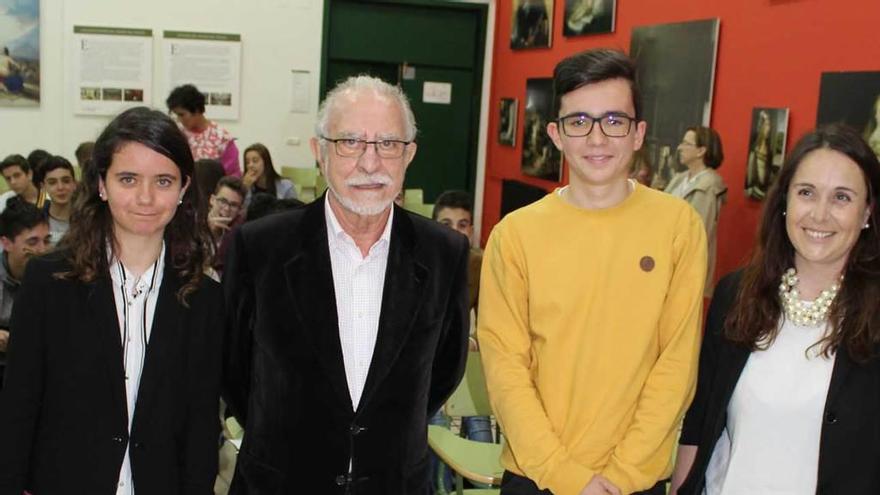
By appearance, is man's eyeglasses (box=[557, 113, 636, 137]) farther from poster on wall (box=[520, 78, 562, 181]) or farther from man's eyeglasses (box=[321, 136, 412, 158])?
poster on wall (box=[520, 78, 562, 181])

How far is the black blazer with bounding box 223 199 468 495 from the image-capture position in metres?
2.13

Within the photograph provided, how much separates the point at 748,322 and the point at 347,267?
1042 mm

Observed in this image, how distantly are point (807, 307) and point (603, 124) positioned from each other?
704 millimetres

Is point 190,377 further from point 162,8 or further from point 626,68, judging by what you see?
point 162,8

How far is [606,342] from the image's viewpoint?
2.19 m

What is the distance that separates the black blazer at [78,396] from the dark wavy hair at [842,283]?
4.82 ft

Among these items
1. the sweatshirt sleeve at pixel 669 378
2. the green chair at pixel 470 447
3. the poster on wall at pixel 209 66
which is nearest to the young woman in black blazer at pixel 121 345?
the sweatshirt sleeve at pixel 669 378

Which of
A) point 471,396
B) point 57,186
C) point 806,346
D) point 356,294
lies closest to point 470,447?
point 471,396

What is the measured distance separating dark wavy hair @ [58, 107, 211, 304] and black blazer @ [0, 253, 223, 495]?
5 cm

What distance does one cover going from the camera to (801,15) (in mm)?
5645

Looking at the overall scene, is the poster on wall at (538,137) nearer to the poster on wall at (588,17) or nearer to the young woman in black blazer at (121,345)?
the poster on wall at (588,17)

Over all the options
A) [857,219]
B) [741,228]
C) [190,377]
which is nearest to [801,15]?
[741,228]

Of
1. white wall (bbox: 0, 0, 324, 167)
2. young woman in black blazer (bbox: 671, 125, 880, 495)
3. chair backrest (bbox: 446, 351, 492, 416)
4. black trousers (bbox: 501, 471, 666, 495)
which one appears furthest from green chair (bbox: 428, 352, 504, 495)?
white wall (bbox: 0, 0, 324, 167)

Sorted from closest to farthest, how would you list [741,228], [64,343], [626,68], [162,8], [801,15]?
[64,343]
[626,68]
[801,15]
[741,228]
[162,8]
